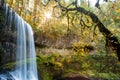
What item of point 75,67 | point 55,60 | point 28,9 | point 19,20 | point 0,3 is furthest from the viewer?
point 28,9

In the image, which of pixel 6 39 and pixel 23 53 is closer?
pixel 6 39

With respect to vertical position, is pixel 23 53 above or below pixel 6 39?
below

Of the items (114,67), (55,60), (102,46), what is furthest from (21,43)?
(114,67)

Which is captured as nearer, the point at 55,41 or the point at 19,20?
the point at 19,20

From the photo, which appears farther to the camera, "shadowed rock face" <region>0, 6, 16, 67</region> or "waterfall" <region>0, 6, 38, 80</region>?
"waterfall" <region>0, 6, 38, 80</region>

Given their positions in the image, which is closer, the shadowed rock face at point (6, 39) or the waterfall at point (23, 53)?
the shadowed rock face at point (6, 39)

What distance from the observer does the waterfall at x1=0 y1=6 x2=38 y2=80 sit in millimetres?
10543

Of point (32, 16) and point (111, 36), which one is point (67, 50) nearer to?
point (32, 16)

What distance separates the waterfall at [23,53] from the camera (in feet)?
34.6

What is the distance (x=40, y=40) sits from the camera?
16.2m

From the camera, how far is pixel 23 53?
11.8 metres

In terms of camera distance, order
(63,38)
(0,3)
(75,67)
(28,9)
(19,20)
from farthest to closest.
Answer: (63,38) < (28,9) < (75,67) < (19,20) < (0,3)

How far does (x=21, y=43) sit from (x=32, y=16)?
15.9 feet

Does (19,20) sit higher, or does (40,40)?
(19,20)
